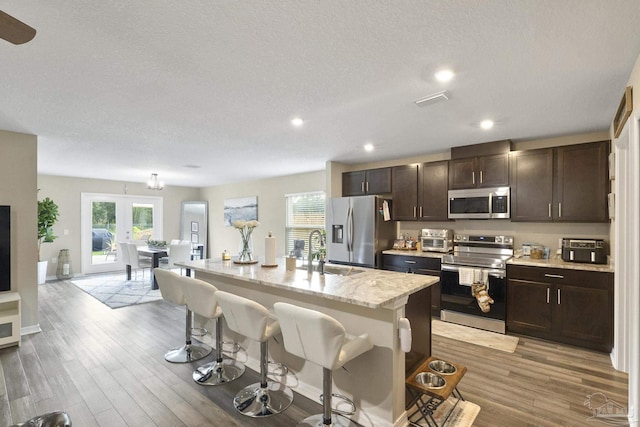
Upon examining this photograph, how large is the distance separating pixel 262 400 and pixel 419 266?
2933 mm

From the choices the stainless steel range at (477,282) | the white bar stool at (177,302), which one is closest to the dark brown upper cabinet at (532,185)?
the stainless steel range at (477,282)

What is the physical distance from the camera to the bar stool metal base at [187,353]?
10.2 ft

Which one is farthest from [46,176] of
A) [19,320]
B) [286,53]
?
[286,53]

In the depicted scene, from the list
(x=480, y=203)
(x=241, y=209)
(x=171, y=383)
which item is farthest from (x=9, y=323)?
(x=480, y=203)

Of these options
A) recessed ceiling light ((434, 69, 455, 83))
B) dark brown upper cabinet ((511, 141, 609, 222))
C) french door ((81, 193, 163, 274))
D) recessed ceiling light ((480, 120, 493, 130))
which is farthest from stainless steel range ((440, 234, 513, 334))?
french door ((81, 193, 163, 274))

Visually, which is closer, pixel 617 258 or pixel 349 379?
pixel 349 379

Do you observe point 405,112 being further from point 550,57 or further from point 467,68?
point 550,57

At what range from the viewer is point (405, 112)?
3045 millimetres

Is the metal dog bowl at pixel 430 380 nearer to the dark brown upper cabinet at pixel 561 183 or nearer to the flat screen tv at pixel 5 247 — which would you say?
the dark brown upper cabinet at pixel 561 183

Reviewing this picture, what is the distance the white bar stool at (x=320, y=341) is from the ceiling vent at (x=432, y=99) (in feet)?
6.56

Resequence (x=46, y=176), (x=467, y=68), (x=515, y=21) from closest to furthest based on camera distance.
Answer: (x=515, y=21) → (x=467, y=68) → (x=46, y=176)

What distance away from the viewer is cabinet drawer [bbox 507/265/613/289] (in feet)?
10.6

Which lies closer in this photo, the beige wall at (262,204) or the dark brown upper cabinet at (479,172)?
the dark brown upper cabinet at (479,172)

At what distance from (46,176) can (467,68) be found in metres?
8.79
